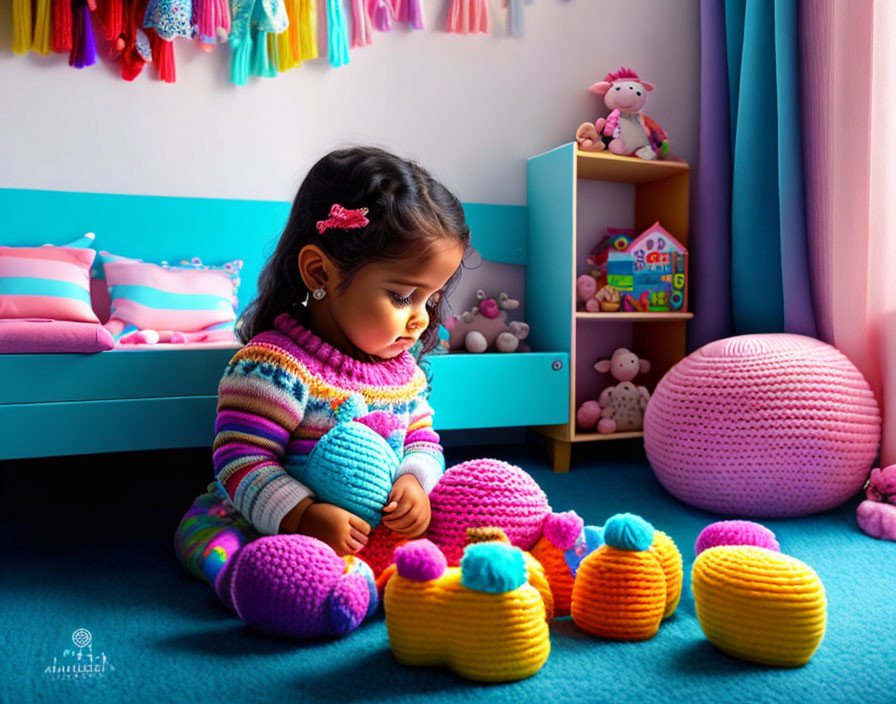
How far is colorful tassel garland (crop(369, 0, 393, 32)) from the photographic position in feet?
7.20

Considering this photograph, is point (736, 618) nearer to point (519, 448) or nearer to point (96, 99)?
point (519, 448)

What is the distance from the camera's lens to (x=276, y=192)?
2193 mm

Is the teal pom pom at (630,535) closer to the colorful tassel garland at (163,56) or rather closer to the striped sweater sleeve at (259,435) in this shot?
the striped sweater sleeve at (259,435)

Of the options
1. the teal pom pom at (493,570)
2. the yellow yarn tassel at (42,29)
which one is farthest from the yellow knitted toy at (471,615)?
the yellow yarn tassel at (42,29)

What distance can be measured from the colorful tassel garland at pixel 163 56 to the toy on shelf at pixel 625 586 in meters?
1.68

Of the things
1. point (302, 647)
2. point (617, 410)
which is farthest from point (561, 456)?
point (302, 647)

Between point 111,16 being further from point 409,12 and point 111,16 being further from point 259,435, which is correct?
point 259,435

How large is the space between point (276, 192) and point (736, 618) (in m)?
1.67

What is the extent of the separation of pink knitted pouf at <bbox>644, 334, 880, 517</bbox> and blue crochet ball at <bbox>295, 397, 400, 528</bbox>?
2.49 ft

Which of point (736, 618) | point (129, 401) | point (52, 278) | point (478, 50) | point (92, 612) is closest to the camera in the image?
point (736, 618)

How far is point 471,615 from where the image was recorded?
88 centimetres

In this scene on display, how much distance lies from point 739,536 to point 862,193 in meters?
1.05

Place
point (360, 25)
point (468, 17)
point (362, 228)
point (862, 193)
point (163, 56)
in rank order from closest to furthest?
point (362, 228) → point (862, 193) → point (163, 56) → point (360, 25) → point (468, 17)

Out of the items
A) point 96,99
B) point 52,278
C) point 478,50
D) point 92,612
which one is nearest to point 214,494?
point 92,612
